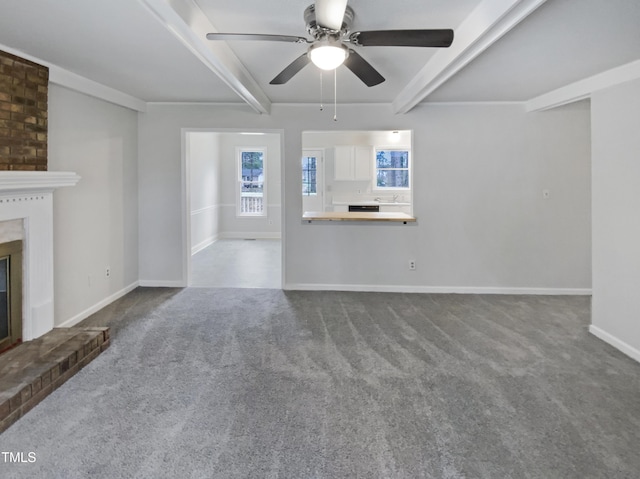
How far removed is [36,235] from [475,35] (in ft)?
11.2

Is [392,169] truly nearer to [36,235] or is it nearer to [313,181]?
[313,181]

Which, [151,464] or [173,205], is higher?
[173,205]

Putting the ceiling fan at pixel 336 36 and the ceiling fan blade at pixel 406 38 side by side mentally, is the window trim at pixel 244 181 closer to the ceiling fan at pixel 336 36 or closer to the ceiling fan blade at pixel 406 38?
the ceiling fan at pixel 336 36

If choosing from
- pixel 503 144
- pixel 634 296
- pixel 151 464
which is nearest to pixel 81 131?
pixel 151 464

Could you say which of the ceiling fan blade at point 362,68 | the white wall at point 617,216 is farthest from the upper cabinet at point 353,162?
the ceiling fan blade at point 362,68

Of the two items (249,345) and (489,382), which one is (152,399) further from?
(489,382)

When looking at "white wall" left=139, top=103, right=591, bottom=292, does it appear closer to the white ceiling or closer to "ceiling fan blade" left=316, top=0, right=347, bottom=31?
the white ceiling

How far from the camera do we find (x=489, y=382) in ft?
8.73

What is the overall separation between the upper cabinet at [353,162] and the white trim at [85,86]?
4.39 m

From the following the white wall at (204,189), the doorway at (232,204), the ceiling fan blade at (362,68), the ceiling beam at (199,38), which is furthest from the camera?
the white wall at (204,189)

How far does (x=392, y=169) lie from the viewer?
28.2 ft

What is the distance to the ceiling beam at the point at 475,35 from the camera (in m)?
2.07

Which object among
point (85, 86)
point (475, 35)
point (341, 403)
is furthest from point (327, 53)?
point (85, 86)

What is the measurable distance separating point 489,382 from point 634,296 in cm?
147
